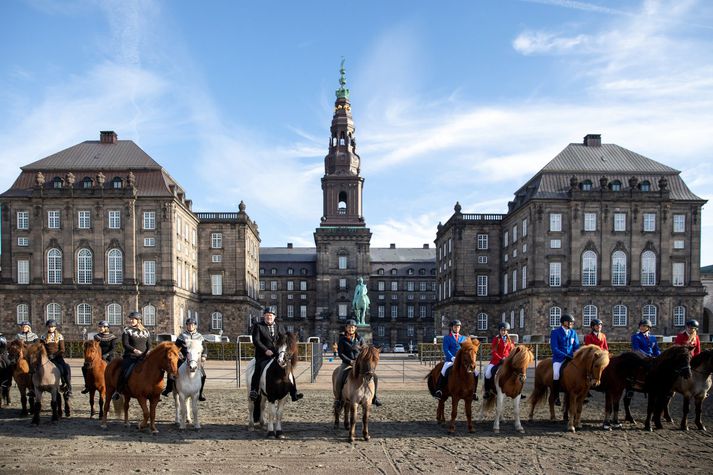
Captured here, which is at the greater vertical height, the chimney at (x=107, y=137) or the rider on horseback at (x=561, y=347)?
the chimney at (x=107, y=137)

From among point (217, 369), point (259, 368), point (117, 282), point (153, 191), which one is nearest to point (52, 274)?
point (117, 282)

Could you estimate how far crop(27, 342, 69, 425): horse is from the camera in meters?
18.0

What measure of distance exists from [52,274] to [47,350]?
186 ft

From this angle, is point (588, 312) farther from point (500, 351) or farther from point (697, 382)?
point (500, 351)

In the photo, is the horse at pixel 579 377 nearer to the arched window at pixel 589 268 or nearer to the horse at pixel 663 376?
the horse at pixel 663 376

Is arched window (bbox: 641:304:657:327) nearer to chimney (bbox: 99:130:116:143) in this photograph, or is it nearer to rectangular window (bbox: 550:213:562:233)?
rectangular window (bbox: 550:213:562:233)

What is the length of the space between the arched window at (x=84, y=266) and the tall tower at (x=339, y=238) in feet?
175

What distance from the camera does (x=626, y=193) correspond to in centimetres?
7062

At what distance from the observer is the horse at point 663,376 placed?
682 inches

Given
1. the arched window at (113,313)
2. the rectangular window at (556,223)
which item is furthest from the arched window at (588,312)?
the arched window at (113,313)

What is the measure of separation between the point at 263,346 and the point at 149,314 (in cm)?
5800

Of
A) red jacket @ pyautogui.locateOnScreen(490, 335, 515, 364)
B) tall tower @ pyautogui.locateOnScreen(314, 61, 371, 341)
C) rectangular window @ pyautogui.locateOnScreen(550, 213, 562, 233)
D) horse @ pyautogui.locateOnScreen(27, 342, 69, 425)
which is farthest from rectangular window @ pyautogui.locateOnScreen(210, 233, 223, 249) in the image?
red jacket @ pyautogui.locateOnScreen(490, 335, 515, 364)

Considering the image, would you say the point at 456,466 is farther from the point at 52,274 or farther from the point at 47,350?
the point at 52,274

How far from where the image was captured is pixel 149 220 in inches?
2810
